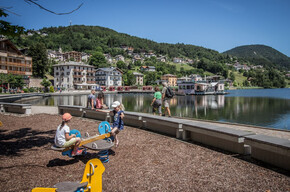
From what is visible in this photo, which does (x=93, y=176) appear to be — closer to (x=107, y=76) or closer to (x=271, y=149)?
(x=271, y=149)

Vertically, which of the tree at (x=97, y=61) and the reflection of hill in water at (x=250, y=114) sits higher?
the tree at (x=97, y=61)

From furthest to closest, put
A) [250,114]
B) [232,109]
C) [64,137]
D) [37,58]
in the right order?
[37,58] → [232,109] → [250,114] → [64,137]

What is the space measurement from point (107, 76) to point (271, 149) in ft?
329

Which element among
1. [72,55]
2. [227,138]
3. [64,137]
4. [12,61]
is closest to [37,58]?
[12,61]

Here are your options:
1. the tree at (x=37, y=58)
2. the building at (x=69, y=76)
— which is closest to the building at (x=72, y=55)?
the building at (x=69, y=76)

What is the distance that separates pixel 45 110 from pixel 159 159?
1385cm

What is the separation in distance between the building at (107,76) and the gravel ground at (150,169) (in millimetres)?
96396

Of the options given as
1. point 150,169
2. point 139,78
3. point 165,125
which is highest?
point 139,78

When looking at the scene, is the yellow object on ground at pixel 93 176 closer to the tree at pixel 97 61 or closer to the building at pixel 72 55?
the tree at pixel 97 61

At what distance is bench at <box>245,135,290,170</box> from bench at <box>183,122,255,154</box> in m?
0.29

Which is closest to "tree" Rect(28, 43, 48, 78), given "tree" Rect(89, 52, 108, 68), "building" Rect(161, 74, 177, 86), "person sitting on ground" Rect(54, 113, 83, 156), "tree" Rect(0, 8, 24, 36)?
"tree" Rect(89, 52, 108, 68)

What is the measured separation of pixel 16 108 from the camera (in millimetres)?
16297

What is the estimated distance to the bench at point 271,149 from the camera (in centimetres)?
476

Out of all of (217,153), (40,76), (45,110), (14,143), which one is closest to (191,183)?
(217,153)
